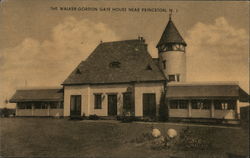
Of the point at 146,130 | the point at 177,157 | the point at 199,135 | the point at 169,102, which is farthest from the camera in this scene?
the point at 169,102

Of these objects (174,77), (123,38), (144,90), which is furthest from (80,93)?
(123,38)

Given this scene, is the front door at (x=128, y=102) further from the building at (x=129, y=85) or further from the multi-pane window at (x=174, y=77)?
the multi-pane window at (x=174, y=77)

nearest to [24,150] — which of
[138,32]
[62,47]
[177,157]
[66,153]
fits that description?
[66,153]

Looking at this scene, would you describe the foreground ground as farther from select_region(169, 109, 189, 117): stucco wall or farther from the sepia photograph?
select_region(169, 109, 189, 117): stucco wall

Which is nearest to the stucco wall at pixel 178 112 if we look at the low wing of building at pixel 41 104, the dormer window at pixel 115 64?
the dormer window at pixel 115 64

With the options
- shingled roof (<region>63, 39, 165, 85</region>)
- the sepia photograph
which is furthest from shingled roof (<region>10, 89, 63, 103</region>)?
the sepia photograph

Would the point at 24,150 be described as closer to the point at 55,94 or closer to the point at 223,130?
the point at 55,94

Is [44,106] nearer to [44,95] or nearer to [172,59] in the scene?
[44,95]
